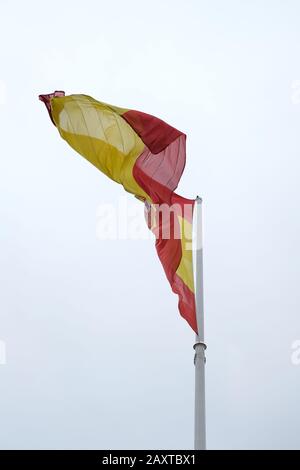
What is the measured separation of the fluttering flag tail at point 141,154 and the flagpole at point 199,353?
0.19m

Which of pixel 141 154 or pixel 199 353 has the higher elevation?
pixel 141 154

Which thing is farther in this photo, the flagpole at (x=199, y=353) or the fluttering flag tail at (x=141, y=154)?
the fluttering flag tail at (x=141, y=154)

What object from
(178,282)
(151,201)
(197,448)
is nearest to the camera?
(197,448)

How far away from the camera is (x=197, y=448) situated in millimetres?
12977

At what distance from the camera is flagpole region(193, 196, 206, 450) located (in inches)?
522

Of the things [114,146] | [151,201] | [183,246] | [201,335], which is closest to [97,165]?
[114,146]

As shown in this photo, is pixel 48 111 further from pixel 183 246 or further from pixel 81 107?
pixel 183 246

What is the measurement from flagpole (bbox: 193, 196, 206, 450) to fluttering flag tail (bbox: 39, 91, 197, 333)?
19cm

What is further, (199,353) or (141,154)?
(141,154)

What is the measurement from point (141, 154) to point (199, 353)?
5083 mm

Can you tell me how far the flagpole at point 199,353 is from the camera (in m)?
13.3

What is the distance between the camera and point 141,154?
17281 mm

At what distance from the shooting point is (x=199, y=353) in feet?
46.7

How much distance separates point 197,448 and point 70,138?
794 cm
